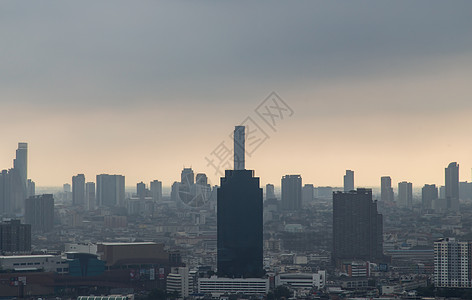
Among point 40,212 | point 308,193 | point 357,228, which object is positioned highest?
point 308,193

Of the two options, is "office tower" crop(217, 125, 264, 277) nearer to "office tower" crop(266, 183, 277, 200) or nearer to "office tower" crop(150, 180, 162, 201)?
"office tower" crop(266, 183, 277, 200)

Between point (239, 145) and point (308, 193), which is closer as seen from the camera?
point (239, 145)

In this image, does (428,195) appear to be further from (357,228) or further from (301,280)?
(301,280)

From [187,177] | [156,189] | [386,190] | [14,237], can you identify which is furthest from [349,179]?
[14,237]

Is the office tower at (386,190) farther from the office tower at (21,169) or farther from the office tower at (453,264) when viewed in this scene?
the office tower at (453,264)

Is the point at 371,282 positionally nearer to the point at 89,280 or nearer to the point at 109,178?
the point at 89,280

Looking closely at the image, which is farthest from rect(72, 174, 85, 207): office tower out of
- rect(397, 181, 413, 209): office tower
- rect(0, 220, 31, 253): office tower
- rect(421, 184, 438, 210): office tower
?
rect(0, 220, 31, 253): office tower
